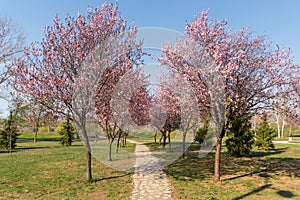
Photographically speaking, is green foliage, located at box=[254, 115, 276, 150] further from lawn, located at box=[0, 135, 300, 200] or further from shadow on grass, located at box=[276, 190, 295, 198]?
shadow on grass, located at box=[276, 190, 295, 198]

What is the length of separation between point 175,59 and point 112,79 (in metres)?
3.16

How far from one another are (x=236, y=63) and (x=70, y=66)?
23.6 ft

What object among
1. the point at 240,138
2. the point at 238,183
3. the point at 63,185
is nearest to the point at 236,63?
the point at 238,183

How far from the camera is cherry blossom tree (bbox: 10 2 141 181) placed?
8.83m

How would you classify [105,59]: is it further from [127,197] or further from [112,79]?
[127,197]

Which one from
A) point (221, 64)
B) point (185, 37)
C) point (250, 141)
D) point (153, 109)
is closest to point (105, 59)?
point (185, 37)

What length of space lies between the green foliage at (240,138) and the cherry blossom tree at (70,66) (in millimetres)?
13800

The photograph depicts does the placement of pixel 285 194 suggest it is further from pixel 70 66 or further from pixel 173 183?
pixel 70 66

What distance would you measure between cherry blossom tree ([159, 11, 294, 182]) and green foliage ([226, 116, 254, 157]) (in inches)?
374

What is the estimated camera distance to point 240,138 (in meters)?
18.6

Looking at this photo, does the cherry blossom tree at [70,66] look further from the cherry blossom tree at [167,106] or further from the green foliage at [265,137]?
the green foliage at [265,137]

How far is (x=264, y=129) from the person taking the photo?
2309cm

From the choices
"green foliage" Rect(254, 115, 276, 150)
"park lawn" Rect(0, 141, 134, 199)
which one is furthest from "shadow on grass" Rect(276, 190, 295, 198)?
"green foliage" Rect(254, 115, 276, 150)

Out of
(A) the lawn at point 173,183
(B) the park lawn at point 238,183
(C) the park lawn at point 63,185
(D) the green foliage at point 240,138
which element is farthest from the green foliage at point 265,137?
(C) the park lawn at point 63,185
